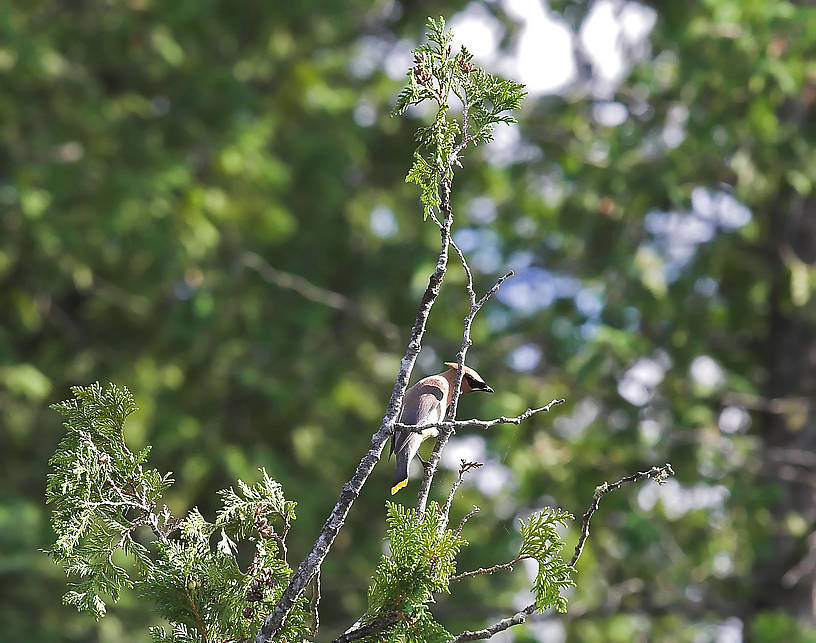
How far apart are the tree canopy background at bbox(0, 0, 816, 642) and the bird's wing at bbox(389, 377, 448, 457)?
3498 mm

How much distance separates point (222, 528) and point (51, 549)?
12.9 inches

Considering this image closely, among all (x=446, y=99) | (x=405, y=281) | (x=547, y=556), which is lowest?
(x=547, y=556)

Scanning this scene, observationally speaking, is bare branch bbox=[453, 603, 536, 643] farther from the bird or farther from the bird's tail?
the bird's tail

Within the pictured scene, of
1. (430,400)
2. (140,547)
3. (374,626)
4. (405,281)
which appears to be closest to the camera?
(374,626)

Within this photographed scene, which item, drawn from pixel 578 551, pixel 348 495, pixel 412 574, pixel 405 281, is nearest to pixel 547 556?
pixel 578 551

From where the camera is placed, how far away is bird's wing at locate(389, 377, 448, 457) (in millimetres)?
2738

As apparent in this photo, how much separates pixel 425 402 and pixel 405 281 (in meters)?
→ 7.29

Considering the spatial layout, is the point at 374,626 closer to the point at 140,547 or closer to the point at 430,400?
the point at 140,547

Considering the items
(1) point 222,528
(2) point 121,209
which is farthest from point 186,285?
(1) point 222,528

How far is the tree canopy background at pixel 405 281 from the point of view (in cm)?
742

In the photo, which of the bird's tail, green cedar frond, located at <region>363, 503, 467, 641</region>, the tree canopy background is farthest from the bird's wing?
the tree canopy background

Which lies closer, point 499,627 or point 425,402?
point 499,627

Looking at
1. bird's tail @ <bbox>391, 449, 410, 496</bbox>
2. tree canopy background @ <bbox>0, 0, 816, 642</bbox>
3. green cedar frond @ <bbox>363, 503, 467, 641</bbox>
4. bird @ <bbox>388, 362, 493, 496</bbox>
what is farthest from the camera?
tree canopy background @ <bbox>0, 0, 816, 642</bbox>

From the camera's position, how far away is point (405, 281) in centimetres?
1002
